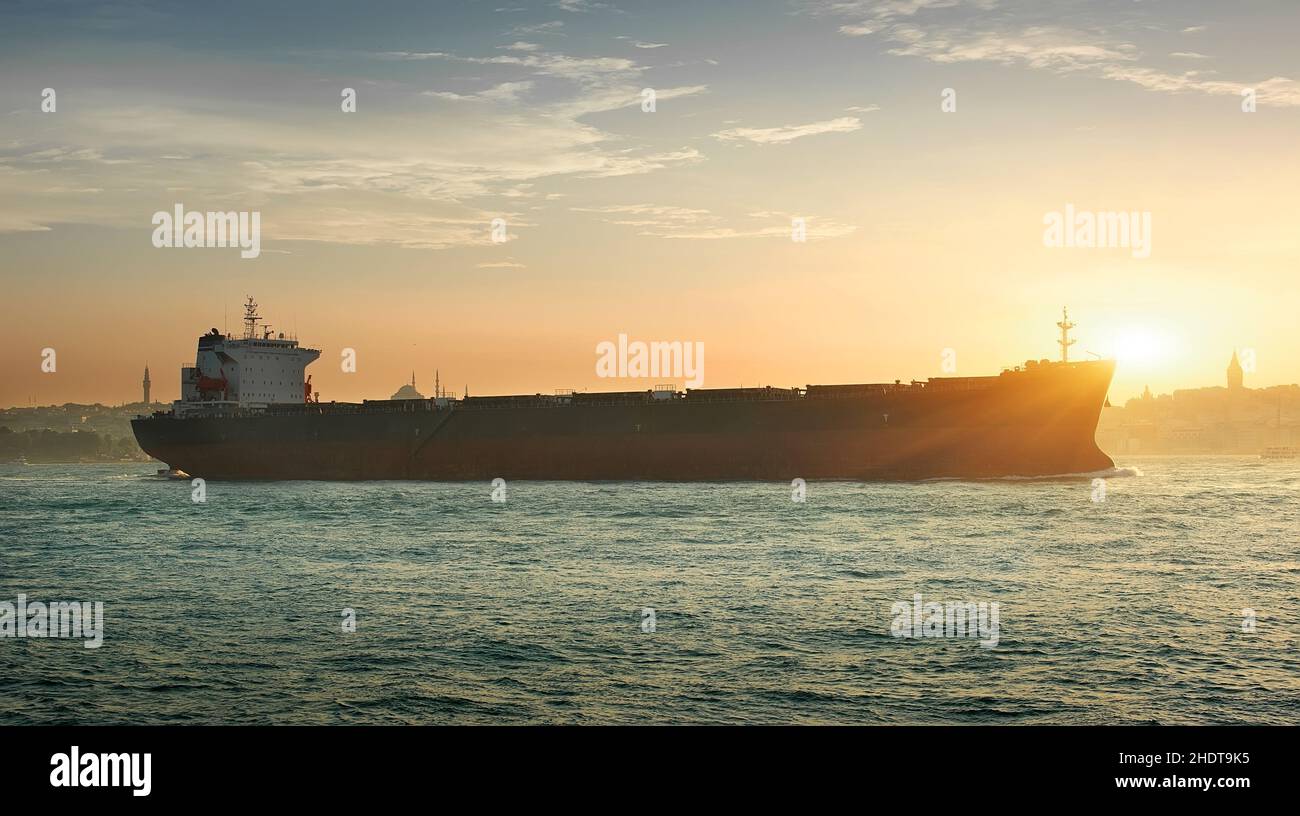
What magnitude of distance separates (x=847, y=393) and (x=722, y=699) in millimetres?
44014

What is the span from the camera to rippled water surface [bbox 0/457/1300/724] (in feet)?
43.5

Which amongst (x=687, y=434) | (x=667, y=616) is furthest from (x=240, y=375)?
(x=667, y=616)

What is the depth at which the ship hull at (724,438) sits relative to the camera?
5228cm

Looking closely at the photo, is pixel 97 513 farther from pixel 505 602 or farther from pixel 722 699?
pixel 722 699

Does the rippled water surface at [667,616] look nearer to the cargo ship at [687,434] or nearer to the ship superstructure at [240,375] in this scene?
the cargo ship at [687,434]

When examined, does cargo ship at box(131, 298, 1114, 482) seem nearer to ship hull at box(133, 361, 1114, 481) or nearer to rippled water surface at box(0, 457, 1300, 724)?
ship hull at box(133, 361, 1114, 481)

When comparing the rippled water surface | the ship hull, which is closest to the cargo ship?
the ship hull

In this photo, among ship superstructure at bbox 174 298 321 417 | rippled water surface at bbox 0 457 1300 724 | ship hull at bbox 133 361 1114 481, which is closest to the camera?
rippled water surface at bbox 0 457 1300 724

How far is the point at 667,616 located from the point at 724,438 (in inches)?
1472

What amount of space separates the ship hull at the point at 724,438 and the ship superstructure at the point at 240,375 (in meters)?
9.77

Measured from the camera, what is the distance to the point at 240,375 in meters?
79.1

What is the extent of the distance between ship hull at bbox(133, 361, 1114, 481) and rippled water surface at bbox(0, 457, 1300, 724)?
1259cm

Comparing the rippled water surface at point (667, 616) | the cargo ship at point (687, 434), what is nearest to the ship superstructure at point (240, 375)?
the cargo ship at point (687, 434)
